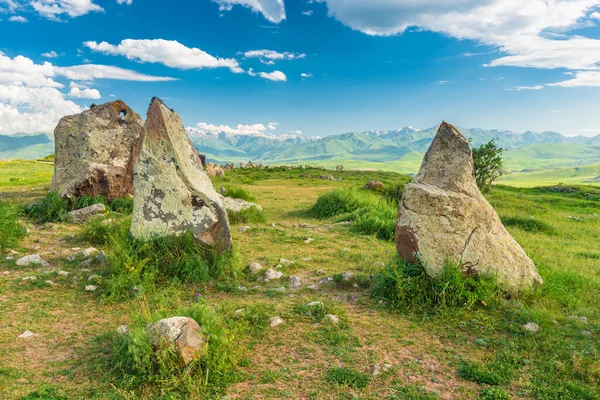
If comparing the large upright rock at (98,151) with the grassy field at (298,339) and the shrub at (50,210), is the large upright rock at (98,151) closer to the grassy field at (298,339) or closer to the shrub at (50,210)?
the shrub at (50,210)

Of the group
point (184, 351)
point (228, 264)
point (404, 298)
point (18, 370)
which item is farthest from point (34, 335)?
point (404, 298)

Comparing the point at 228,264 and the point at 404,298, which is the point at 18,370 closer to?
the point at 228,264

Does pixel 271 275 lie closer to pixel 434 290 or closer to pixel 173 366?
pixel 434 290

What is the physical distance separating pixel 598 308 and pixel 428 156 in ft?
13.8

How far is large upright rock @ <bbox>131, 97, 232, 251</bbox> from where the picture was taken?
8508mm

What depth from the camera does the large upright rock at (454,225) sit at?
7.36m

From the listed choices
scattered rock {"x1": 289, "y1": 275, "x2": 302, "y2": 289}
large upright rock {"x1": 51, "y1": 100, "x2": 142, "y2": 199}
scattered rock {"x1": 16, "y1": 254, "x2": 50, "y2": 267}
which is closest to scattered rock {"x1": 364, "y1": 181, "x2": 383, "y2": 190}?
large upright rock {"x1": 51, "y1": 100, "x2": 142, "y2": 199}

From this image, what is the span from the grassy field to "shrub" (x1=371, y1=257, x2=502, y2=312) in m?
0.12

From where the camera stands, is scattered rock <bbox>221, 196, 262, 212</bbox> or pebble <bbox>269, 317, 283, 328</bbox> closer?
pebble <bbox>269, 317, 283, 328</bbox>

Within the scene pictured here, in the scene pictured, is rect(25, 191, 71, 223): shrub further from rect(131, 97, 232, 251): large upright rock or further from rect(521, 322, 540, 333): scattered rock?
rect(521, 322, 540, 333): scattered rock

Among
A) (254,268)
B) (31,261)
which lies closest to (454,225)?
(254,268)

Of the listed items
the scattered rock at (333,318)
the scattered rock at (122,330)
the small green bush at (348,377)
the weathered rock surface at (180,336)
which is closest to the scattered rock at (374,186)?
the scattered rock at (333,318)

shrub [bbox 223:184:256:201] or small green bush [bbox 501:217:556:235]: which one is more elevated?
shrub [bbox 223:184:256:201]

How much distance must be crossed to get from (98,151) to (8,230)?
6430mm
